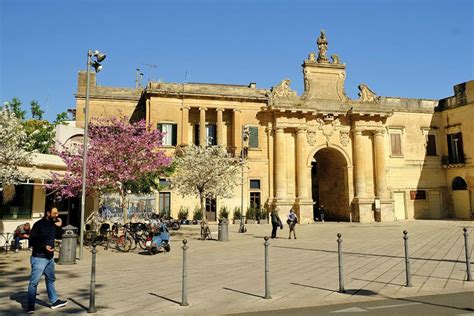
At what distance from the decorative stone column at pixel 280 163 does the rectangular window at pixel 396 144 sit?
11.2 meters

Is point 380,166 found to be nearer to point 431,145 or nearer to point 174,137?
point 431,145

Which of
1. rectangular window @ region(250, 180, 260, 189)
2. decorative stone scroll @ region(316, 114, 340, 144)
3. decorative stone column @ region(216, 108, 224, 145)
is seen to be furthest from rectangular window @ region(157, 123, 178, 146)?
decorative stone scroll @ region(316, 114, 340, 144)

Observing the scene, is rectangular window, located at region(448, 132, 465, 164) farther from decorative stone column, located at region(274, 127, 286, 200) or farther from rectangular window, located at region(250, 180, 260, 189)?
rectangular window, located at region(250, 180, 260, 189)

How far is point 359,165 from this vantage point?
34156mm

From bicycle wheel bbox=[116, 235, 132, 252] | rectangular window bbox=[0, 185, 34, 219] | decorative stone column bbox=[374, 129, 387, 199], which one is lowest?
bicycle wheel bbox=[116, 235, 132, 252]

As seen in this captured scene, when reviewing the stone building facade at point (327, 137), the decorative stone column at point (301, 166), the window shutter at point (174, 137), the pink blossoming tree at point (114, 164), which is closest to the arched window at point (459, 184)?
the stone building facade at point (327, 137)

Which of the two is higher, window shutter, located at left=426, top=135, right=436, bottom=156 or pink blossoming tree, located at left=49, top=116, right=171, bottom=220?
window shutter, located at left=426, top=135, right=436, bottom=156

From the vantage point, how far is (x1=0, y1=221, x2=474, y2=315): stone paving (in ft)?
24.0

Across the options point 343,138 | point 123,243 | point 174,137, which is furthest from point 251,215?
point 123,243

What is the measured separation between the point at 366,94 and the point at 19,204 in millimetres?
29855

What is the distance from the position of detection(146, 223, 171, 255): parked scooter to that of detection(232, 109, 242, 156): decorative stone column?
17075 mm

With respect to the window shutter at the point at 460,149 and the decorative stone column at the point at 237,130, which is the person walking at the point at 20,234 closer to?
the decorative stone column at the point at 237,130

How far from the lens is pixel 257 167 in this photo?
3266cm

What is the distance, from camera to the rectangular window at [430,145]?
36550 mm
